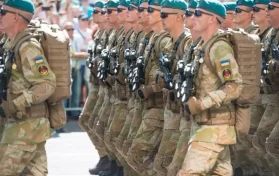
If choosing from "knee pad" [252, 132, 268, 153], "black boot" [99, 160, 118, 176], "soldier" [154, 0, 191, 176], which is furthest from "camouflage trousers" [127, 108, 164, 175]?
"black boot" [99, 160, 118, 176]

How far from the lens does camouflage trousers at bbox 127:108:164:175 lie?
14.0 m

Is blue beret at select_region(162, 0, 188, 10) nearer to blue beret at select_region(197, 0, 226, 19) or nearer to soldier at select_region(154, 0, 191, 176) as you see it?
soldier at select_region(154, 0, 191, 176)

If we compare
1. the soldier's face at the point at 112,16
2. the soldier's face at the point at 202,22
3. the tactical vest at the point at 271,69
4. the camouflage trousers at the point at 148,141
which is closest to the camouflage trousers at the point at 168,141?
the camouflage trousers at the point at 148,141

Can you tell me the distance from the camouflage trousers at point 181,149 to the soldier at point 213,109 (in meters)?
0.42

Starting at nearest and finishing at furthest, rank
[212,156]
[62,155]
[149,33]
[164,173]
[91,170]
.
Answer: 1. [212,156]
2. [164,173]
3. [149,33]
4. [91,170]
5. [62,155]

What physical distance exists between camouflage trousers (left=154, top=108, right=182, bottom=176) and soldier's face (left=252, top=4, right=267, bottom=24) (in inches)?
104

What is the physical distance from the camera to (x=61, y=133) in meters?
22.9

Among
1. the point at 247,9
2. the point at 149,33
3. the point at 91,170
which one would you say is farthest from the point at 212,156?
the point at 91,170

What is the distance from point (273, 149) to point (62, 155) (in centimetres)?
618

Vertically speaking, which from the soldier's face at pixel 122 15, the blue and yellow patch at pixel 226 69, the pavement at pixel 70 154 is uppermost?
the blue and yellow patch at pixel 226 69

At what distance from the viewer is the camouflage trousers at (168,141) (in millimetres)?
13094

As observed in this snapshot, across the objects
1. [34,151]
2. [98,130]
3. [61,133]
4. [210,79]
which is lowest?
[61,133]

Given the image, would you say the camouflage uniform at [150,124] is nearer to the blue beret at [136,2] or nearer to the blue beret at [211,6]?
the blue beret at [136,2]

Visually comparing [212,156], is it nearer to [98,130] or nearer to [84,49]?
[98,130]
